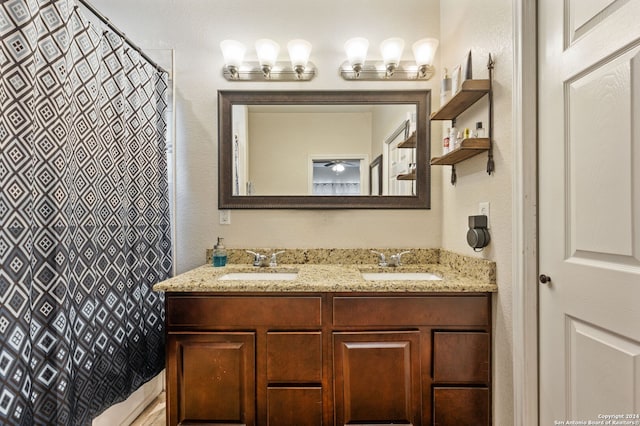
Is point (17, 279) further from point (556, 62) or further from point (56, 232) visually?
point (556, 62)

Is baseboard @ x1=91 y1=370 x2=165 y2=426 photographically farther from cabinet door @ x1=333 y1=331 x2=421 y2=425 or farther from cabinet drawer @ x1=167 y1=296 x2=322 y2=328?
cabinet door @ x1=333 y1=331 x2=421 y2=425

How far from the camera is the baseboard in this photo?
150 cm

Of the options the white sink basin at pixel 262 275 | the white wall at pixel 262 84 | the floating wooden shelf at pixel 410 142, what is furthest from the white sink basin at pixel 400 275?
the floating wooden shelf at pixel 410 142

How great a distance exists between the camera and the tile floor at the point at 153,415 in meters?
1.68

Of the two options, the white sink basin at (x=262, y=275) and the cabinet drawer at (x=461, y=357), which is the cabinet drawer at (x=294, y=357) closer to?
the white sink basin at (x=262, y=275)

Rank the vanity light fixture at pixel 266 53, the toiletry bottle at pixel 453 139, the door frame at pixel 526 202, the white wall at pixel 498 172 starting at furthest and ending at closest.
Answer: the vanity light fixture at pixel 266 53, the toiletry bottle at pixel 453 139, the white wall at pixel 498 172, the door frame at pixel 526 202

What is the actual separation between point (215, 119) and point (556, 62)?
1782 millimetres

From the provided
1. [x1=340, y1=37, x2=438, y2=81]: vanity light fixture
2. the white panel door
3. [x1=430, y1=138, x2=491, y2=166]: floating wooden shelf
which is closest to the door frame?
the white panel door

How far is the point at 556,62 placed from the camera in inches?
43.4

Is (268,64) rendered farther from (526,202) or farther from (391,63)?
(526,202)

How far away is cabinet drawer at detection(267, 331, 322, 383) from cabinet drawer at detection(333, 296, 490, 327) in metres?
0.16

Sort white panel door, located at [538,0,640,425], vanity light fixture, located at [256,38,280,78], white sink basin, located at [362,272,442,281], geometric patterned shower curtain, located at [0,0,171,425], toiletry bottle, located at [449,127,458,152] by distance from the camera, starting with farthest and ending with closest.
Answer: vanity light fixture, located at [256,38,280,78]
white sink basin, located at [362,272,442,281]
toiletry bottle, located at [449,127,458,152]
geometric patterned shower curtain, located at [0,0,171,425]
white panel door, located at [538,0,640,425]

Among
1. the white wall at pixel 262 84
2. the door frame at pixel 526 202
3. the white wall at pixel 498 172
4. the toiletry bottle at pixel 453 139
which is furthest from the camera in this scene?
the white wall at pixel 262 84

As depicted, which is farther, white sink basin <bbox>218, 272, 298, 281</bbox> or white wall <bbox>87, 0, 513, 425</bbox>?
white wall <bbox>87, 0, 513, 425</bbox>
